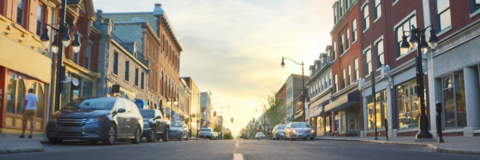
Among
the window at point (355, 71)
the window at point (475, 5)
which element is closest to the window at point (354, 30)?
the window at point (355, 71)

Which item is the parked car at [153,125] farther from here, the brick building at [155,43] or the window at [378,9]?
the brick building at [155,43]

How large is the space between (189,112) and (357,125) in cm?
4035

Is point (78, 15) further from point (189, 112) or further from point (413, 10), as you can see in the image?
point (189, 112)

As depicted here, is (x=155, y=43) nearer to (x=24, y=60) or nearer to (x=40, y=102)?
(x=40, y=102)

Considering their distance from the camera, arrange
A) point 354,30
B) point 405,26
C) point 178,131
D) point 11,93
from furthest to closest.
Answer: point 354,30, point 178,131, point 405,26, point 11,93

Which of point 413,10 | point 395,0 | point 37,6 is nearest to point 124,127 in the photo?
point 37,6

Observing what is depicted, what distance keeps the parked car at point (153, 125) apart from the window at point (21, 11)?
6.48 m

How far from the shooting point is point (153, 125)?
1903 cm

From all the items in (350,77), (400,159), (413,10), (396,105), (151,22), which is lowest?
(400,159)

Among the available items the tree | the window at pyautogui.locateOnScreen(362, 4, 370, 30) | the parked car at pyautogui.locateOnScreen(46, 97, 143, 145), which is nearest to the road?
the parked car at pyautogui.locateOnScreen(46, 97, 143, 145)

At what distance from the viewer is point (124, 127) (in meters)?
14.2

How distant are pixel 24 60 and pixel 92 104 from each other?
6.11 m

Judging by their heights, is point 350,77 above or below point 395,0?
below

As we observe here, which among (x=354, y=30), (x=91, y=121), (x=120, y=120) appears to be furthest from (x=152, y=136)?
(x=354, y=30)
